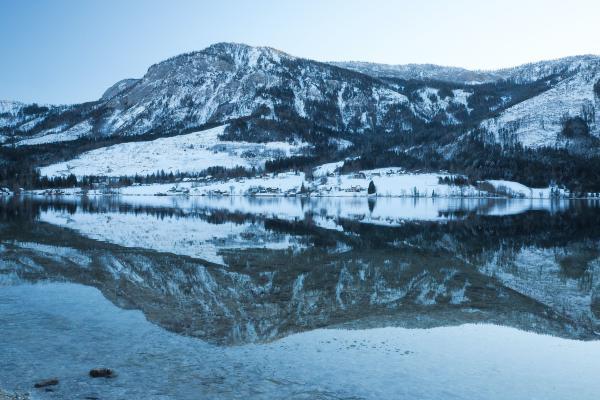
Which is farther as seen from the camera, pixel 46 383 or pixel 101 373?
pixel 101 373

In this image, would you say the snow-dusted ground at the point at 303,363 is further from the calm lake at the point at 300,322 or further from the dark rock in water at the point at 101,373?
the dark rock in water at the point at 101,373

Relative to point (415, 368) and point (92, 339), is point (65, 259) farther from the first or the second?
point (415, 368)

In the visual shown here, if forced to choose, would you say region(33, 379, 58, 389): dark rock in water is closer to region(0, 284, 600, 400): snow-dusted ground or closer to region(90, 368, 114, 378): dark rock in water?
region(0, 284, 600, 400): snow-dusted ground

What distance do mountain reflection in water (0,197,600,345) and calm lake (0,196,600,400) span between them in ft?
0.58

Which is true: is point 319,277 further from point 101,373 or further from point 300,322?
point 101,373

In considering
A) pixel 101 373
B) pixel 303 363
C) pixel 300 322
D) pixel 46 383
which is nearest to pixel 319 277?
pixel 300 322

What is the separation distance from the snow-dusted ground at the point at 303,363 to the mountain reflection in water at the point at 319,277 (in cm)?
160

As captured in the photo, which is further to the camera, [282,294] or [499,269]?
[499,269]

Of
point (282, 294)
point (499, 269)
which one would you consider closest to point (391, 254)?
point (499, 269)

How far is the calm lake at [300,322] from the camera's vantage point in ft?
54.0

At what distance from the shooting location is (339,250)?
49188mm

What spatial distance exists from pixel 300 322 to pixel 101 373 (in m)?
9.36

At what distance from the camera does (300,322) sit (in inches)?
927

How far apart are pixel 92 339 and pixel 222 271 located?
1581 cm
